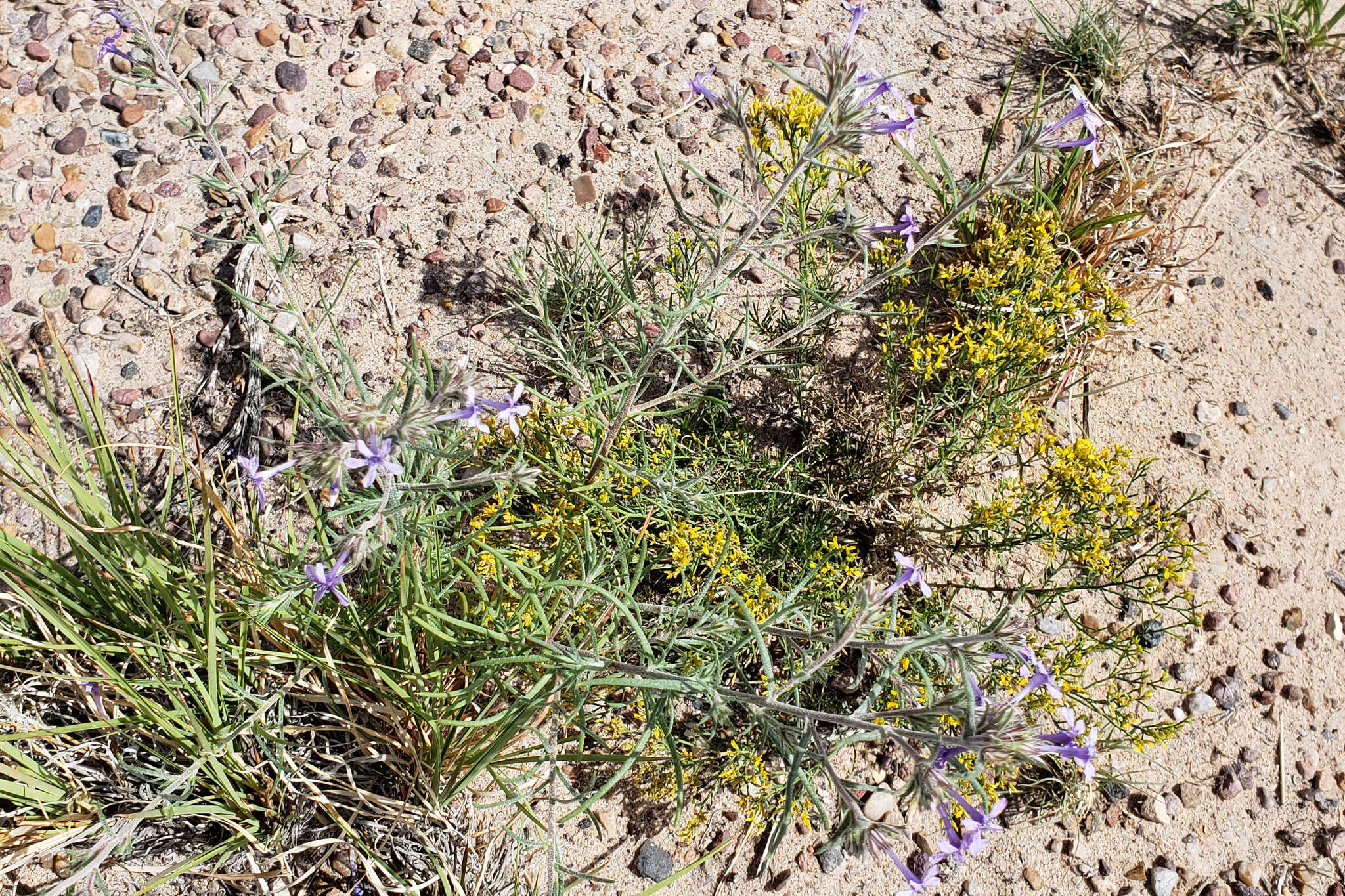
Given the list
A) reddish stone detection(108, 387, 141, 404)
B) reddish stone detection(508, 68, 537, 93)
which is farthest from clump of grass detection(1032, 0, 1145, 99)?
reddish stone detection(108, 387, 141, 404)

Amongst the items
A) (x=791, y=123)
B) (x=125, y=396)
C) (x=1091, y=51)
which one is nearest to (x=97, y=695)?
(x=125, y=396)

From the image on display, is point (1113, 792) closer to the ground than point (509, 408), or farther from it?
closer to the ground

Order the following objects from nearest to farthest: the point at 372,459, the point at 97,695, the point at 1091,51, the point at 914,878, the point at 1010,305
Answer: the point at 372,459 < the point at 914,878 < the point at 97,695 < the point at 1010,305 < the point at 1091,51

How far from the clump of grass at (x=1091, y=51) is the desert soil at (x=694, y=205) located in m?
0.12

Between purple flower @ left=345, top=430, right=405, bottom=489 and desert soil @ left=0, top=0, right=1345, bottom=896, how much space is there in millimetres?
1611

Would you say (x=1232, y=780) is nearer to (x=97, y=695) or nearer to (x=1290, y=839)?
(x=1290, y=839)

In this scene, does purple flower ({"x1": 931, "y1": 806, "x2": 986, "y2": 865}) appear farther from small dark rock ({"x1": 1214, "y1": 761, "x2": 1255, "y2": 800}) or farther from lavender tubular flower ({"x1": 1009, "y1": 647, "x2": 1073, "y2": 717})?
small dark rock ({"x1": 1214, "y1": 761, "x2": 1255, "y2": 800})

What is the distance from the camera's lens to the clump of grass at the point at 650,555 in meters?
2.01

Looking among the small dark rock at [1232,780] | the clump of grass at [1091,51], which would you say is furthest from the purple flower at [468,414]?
the clump of grass at [1091,51]

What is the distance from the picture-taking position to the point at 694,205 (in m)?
3.77

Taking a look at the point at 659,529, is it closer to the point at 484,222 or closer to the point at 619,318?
the point at 619,318

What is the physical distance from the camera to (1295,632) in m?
3.31

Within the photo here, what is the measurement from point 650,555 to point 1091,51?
310 cm

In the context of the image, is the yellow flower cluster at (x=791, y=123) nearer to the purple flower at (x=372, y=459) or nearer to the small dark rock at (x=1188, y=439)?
the purple flower at (x=372, y=459)
